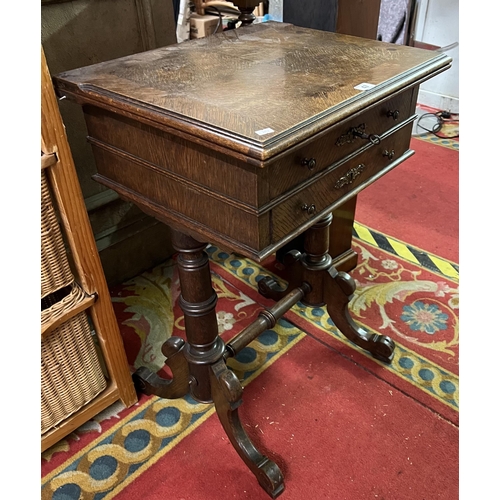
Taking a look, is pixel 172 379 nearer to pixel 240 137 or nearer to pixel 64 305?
pixel 64 305

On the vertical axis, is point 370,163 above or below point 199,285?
above

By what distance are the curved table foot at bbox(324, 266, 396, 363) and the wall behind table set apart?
2.47 feet

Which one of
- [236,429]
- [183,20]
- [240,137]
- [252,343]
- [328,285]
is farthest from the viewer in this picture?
[183,20]

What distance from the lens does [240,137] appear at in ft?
2.52

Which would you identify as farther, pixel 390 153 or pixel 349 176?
pixel 390 153

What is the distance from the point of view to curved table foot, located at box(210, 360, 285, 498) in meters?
1.19

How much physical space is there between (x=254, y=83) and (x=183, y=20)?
1.99 metres

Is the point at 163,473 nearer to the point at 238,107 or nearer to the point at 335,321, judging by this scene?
the point at 335,321

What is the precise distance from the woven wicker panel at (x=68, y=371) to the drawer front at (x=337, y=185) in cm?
61

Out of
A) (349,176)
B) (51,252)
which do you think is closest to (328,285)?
(349,176)

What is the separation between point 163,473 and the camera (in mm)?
1272

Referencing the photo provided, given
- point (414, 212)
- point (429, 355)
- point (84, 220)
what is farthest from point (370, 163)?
point (414, 212)

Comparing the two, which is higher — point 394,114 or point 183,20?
point 394,114

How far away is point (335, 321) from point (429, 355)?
314mm
